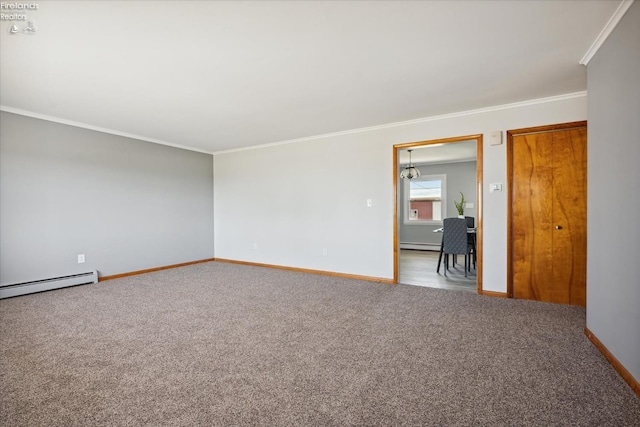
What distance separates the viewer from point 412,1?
1.72 m

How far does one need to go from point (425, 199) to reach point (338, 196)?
414 centimetres

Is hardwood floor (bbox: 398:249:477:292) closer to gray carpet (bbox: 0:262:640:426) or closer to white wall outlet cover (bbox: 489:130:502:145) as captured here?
gray carpet (bbox: 0:262:640:426)

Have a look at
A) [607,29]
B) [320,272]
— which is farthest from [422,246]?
[607,29]

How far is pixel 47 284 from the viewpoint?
370 centimetres

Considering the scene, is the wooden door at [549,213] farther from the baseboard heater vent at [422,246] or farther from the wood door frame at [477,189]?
the baseboard heater vent at [422,246]

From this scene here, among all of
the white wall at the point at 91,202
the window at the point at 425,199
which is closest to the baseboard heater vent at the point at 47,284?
the white wall at the point at 91,202

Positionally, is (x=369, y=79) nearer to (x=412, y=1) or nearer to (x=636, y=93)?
(x=412, y=1)

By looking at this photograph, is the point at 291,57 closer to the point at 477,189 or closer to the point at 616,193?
the point at 616,193

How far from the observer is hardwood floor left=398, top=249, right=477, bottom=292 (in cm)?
407

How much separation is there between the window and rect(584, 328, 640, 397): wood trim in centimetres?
548

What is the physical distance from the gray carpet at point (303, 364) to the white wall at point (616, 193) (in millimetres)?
288

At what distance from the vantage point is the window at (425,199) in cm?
763

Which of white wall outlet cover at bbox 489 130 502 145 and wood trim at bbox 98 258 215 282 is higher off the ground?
white wall outlet cover at bbox 489 130 502 145

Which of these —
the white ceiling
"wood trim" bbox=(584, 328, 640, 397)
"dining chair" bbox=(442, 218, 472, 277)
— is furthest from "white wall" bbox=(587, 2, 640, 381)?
"dining chair" bbox=(442, 218, 472, 277)
